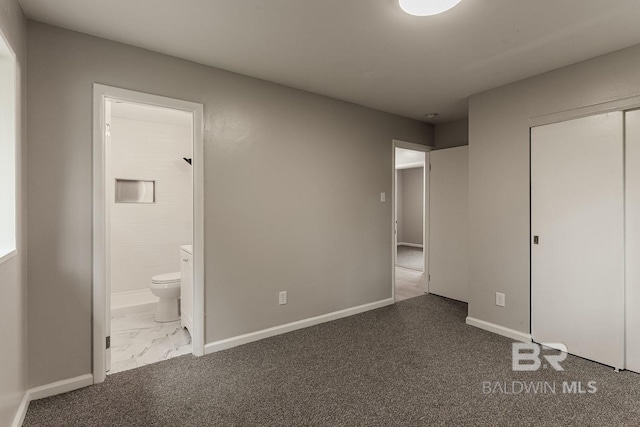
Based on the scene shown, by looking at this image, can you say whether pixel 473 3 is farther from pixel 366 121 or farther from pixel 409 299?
pixel 409 299

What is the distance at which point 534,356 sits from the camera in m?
2.68

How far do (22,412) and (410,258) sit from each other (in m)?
7.05

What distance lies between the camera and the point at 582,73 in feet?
8.57

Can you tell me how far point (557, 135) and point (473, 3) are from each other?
5.10ft

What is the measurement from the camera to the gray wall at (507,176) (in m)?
2.68

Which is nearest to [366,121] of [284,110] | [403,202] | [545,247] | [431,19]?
[284,110]

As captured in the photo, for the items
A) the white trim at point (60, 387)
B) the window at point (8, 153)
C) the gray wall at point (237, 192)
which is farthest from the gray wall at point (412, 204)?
the window at point (8, 153)

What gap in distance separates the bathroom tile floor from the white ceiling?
2486 millimetres

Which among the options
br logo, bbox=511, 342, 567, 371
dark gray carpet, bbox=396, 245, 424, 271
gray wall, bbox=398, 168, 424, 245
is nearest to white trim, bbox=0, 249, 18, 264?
br logo, bbox=511, 342, 567, 371

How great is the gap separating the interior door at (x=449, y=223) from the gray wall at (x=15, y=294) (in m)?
4.31

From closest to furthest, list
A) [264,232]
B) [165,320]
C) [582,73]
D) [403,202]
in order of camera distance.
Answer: [582,73] → [264,232] → [165,320] → [403,202]

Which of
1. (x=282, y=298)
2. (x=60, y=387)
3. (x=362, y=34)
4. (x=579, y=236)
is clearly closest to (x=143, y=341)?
(x=60, y=387)

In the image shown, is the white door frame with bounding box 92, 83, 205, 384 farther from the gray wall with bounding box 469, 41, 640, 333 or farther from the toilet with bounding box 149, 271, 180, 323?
the gray wall with bounding box 469, 41, 640, 333

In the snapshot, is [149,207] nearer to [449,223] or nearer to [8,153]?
[8,153]
